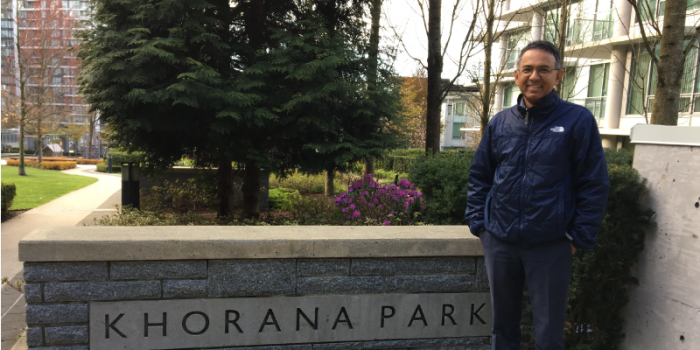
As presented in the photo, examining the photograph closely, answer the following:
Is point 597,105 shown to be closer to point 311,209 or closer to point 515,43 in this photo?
point 515,43

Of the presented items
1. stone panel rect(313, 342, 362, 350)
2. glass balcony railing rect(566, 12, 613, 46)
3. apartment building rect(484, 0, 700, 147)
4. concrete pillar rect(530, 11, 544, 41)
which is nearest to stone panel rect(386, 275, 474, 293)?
stone panel rect(313, 342, 362, 350)

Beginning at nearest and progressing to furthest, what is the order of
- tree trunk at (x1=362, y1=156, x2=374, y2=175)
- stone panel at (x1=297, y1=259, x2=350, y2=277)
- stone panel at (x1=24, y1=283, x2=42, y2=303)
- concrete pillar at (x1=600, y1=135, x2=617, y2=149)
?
stone panel at (x1=24, y1=283, x2=42, y2=303)
stone panel at (x1=297, y1=259, x2=350, y2=277)
tree trunk at (x1=362, y1=156, x2=374, y2=175)
concrete pillar at (x1=600, y1=135, x2=617, y2=149)

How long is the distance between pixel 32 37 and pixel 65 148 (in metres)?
34.8

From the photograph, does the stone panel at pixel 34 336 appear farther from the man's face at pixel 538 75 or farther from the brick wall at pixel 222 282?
the man's face at pixel 538 75

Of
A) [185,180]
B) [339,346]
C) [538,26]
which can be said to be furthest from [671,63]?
[185,180]

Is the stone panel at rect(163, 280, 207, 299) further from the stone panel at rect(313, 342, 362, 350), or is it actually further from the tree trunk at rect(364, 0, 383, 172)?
the tree trunk at rect(364, 0, 383, 172)

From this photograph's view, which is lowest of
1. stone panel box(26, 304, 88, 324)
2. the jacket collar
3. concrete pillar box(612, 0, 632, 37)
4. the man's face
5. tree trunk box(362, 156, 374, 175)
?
stone panel box(26, 304, 88, 324)

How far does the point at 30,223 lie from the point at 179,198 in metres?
2.97

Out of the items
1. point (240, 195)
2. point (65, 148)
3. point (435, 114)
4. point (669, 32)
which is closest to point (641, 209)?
point (669, 32)

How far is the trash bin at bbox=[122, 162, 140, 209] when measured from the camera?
29.7 ft

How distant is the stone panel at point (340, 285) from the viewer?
9.49 feet

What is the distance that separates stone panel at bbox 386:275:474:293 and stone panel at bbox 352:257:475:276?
0.11 feet

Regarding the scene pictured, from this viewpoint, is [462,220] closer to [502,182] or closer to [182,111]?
[502,182]

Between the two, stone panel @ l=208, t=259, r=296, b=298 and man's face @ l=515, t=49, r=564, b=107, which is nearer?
man's face @ l=515, t=49, r=564, b=107
